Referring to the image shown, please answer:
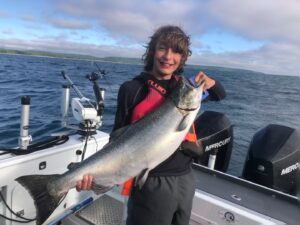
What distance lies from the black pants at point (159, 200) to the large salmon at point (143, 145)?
0.63 ft

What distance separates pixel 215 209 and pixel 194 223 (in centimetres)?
41

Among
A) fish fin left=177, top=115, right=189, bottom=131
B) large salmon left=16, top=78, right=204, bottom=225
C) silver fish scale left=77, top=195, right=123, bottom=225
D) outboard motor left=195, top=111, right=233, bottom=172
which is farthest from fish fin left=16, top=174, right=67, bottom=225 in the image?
outboard motor left=195, top=111, right=233, bottom=172

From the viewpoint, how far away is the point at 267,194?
4.13 m

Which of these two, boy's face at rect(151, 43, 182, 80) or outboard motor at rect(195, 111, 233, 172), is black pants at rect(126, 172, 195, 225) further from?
outboard motor at rect(195, 111, 233, 172)

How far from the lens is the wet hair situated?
308 centimetres

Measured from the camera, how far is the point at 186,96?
276 centimetres

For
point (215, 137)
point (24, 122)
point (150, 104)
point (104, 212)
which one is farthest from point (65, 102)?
point (215, 137)

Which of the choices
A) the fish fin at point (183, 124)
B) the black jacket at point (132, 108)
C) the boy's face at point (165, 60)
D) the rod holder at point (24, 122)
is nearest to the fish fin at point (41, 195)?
the black jacket at point (132, 108)

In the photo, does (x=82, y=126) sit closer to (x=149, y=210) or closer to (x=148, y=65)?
(x=148, y=65)

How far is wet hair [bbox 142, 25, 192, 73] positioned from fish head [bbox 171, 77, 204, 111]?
0.48m

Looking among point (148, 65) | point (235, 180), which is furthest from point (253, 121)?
point (148, 65)

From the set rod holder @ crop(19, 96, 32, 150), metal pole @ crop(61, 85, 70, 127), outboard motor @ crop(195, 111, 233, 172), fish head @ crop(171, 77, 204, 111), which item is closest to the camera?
fish head @ crop(171, 77, 204, 111)

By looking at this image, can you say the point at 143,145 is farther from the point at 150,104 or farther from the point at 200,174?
the point at 200,174

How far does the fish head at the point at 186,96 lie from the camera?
2766 mm
